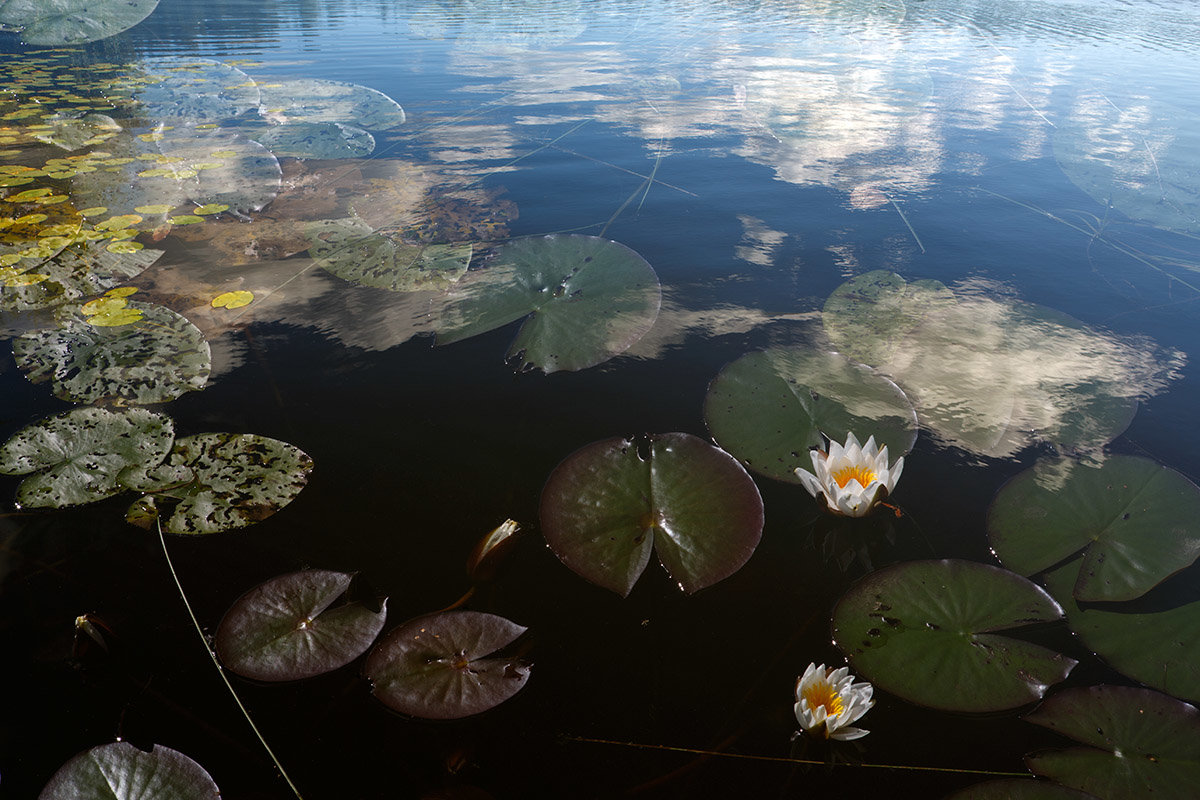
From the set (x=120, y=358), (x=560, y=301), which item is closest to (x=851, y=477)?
(x=560, y=301)

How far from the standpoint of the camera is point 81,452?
1.41m

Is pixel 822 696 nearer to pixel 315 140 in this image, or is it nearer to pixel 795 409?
pixel 795 409

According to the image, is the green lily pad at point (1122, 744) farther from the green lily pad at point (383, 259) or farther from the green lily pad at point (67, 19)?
the green lily pad at point (67, 19)

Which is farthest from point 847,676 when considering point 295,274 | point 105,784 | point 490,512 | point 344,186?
point 344,186

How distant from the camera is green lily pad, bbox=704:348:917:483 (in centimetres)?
146

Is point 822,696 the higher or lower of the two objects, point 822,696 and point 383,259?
the lower

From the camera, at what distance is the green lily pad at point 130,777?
0.85m

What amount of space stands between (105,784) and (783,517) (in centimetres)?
121

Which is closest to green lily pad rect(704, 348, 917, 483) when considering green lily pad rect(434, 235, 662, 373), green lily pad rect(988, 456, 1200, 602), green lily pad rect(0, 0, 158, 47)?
green lily pad rect(988, 456, 1200, 602)

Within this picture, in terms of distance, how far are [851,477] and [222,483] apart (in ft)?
4.50

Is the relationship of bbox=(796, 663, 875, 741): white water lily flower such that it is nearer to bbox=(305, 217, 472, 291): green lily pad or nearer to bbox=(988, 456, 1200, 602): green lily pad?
bbox=(988, 456, 1200, 602): green lily pad

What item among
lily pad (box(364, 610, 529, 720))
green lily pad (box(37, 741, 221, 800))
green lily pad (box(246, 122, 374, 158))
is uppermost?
green lily pad (box(246, 122, 374, 158))

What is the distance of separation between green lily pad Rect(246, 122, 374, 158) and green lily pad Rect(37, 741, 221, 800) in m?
3.22

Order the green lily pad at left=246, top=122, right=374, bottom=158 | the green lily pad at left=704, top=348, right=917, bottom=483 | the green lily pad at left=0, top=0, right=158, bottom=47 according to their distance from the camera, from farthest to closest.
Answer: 1. the green lily pad at left=0, top=0, right=158, bottom=47
2. the green lily pad at left=246, top=122, right=374, bottom=158
3. the green lily pad at left=704, top=348, right=917, bottom=483
